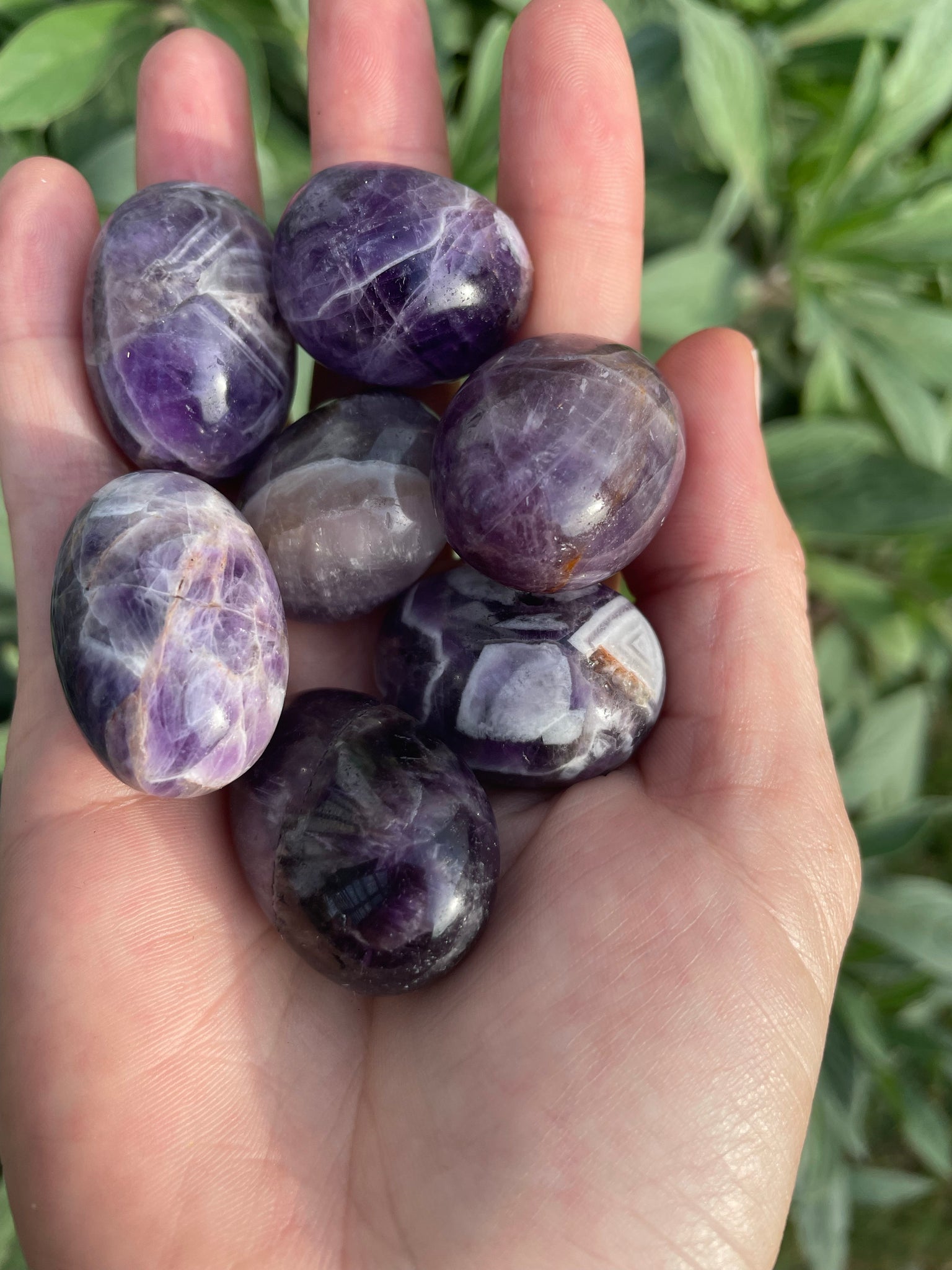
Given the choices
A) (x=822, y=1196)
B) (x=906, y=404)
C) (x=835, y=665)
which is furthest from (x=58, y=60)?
(x=822, y=1196)

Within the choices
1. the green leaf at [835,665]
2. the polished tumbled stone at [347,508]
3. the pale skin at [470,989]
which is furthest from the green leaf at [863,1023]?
the polished tumbled stone at [347,508]

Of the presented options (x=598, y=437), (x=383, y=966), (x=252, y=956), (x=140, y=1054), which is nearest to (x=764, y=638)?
(x=598, y=437)

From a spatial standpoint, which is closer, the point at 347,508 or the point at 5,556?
the point at 347,508

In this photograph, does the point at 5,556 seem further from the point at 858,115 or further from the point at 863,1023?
the point at 863,1023

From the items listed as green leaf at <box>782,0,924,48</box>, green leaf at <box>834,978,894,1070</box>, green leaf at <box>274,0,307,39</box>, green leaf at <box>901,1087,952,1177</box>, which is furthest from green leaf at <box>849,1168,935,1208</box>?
green leaf at <box>274,0,307,39</box>

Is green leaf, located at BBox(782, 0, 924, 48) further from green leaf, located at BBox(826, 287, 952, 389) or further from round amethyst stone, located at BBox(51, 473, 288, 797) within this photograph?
round amethyst stone, located at BBox(51, 473, 288, 797)

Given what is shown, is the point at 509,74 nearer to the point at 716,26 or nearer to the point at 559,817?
the point at 716,26

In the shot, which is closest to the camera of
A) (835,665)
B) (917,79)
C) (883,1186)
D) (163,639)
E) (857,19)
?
(163,639)
